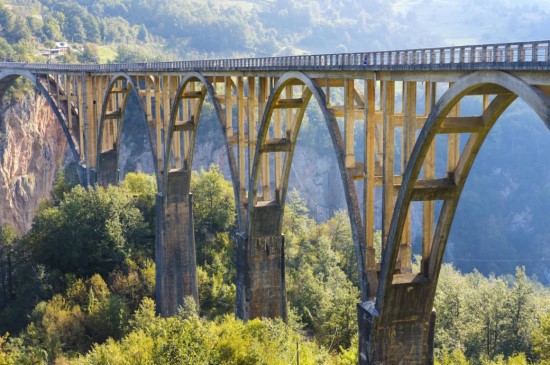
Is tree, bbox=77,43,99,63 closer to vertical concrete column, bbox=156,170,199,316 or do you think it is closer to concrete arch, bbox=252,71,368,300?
vertical concrete column, bbox=156,170,199,316

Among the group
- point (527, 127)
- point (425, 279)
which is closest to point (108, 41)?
point (527, 127)

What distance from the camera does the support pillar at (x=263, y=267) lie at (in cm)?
3303

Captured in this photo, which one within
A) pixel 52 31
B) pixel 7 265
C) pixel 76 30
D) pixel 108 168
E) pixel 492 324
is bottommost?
pixel 492 324

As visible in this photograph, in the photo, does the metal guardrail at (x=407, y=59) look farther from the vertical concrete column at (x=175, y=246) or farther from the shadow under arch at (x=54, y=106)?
the shadow under arch at (x=54, y=106)

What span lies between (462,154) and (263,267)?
1630cm

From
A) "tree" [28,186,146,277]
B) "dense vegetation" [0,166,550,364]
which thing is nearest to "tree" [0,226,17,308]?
"dense vegetation" [0,166,550,364]

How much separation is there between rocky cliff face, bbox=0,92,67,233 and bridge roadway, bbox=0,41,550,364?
37387 mm

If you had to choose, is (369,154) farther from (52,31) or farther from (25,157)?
(52,31)

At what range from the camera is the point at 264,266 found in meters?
33.6

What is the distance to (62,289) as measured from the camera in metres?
45.3

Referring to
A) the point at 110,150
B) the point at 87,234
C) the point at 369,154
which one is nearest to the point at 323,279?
the point at 87,234

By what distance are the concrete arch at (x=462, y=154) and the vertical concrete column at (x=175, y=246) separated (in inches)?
921

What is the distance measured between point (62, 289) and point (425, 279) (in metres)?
30.6

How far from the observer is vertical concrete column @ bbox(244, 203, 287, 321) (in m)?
33.0
